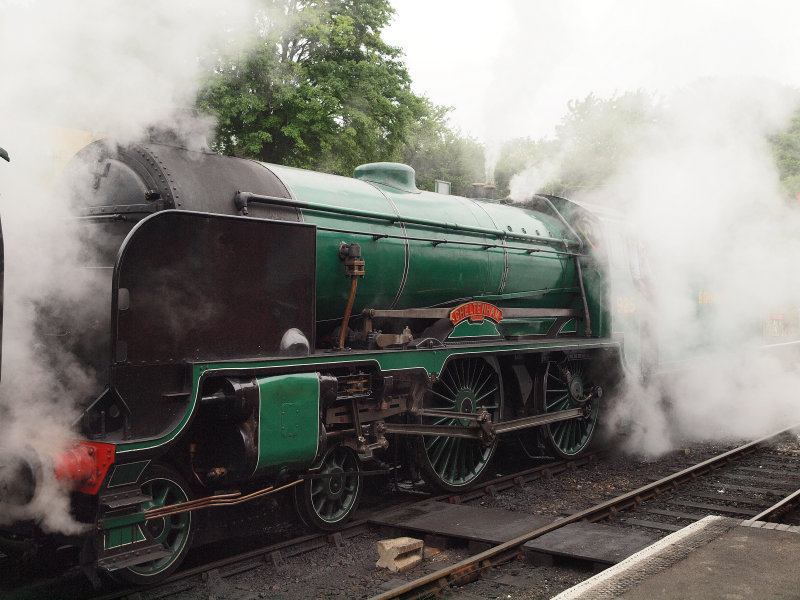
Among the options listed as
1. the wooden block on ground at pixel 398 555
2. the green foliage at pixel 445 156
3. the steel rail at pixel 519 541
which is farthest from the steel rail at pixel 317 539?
the green foliage at pixel 445 156

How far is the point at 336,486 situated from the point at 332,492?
54 millimetres

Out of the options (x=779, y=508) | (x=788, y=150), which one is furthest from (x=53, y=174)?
(x=788, y=150)

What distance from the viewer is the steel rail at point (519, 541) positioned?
4.31 m

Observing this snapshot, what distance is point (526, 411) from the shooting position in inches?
302

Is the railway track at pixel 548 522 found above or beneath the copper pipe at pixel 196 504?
beneath

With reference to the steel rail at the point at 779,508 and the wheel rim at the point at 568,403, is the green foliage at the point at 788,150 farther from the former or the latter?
the steel rail at the point at 779,508

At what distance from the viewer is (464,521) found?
571cm

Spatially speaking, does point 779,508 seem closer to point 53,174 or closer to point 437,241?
point 437,241

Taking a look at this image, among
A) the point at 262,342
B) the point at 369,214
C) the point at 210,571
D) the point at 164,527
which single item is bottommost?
the point at 210,571

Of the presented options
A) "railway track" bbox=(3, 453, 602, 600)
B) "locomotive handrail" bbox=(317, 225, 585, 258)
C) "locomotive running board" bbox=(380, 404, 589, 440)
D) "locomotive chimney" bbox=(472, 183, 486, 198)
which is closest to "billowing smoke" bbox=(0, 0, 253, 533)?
"railway track" bbox=(3, 453, 602, 600)

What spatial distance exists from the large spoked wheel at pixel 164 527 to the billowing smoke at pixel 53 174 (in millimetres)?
436

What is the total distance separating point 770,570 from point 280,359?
3.03 metres

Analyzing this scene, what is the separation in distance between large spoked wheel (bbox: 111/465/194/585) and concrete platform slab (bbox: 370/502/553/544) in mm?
1663

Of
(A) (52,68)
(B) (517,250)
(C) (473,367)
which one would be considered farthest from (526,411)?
(A) (52,68)
